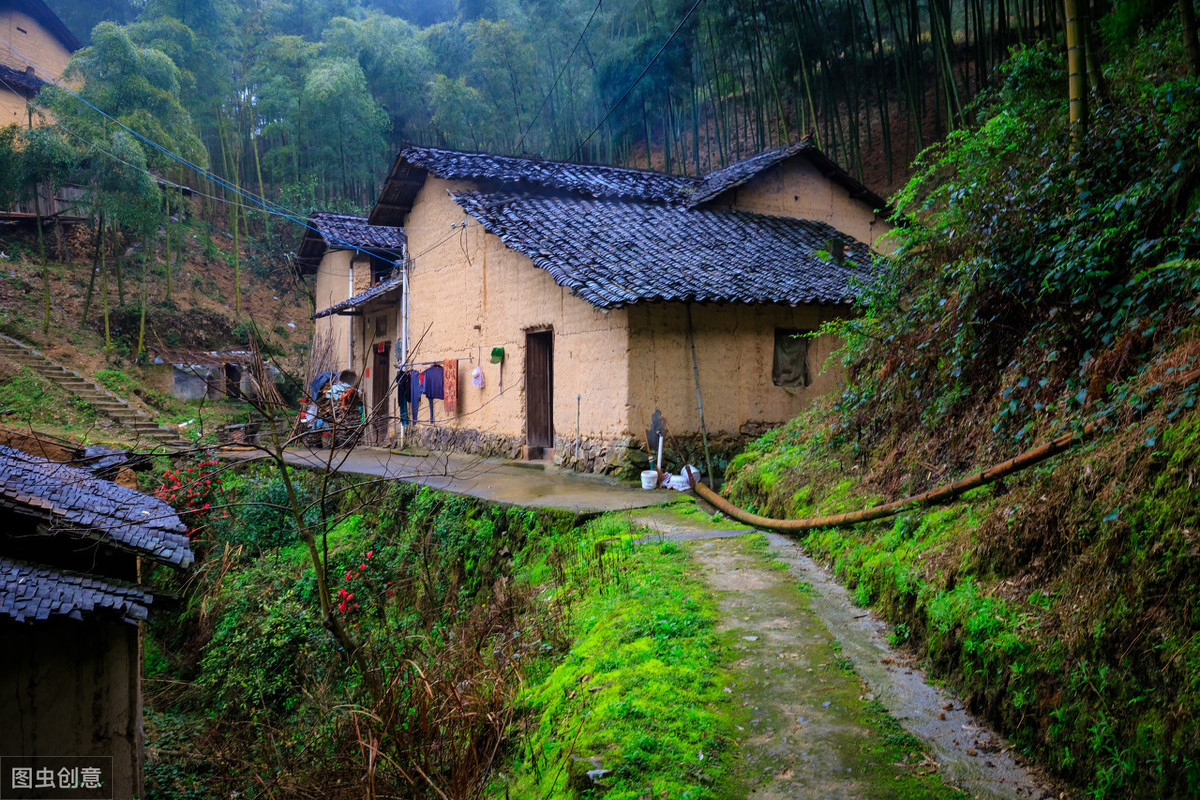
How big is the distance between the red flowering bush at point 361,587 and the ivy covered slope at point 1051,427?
16.0 ft

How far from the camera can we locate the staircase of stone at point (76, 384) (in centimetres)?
1678

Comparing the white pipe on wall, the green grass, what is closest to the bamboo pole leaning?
the green grass

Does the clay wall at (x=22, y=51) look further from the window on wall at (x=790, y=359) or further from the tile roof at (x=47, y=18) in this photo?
the window on wall at (x=790, y=359)

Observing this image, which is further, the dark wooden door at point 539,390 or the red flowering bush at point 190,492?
the dark wooden door at point 539,390

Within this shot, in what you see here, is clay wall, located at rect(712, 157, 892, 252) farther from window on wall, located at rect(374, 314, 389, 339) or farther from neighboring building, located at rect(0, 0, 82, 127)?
neighboring building, located at rect(0, 0, 82, 127)

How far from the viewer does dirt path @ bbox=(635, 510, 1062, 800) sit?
8.97 feet

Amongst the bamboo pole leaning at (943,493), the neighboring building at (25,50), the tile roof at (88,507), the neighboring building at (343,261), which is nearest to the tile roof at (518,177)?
the neighboring building at (343,261)

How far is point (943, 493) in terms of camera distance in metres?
4.28

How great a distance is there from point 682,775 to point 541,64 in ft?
78.0

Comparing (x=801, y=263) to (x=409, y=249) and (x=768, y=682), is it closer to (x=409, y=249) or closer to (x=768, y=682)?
(x=409, y=249)

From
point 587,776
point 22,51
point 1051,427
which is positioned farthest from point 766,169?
point 22,51

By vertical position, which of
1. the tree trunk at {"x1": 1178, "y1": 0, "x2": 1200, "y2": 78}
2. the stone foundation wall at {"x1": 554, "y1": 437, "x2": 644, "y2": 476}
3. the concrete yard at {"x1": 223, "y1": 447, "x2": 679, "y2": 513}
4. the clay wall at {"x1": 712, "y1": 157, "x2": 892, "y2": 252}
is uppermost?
the clay wall at {"x1": 712, "y1": 157, "x2": 892, "y2": 252}

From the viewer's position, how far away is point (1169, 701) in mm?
2355

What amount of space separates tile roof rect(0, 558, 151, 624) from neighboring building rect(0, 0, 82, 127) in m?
26.5
